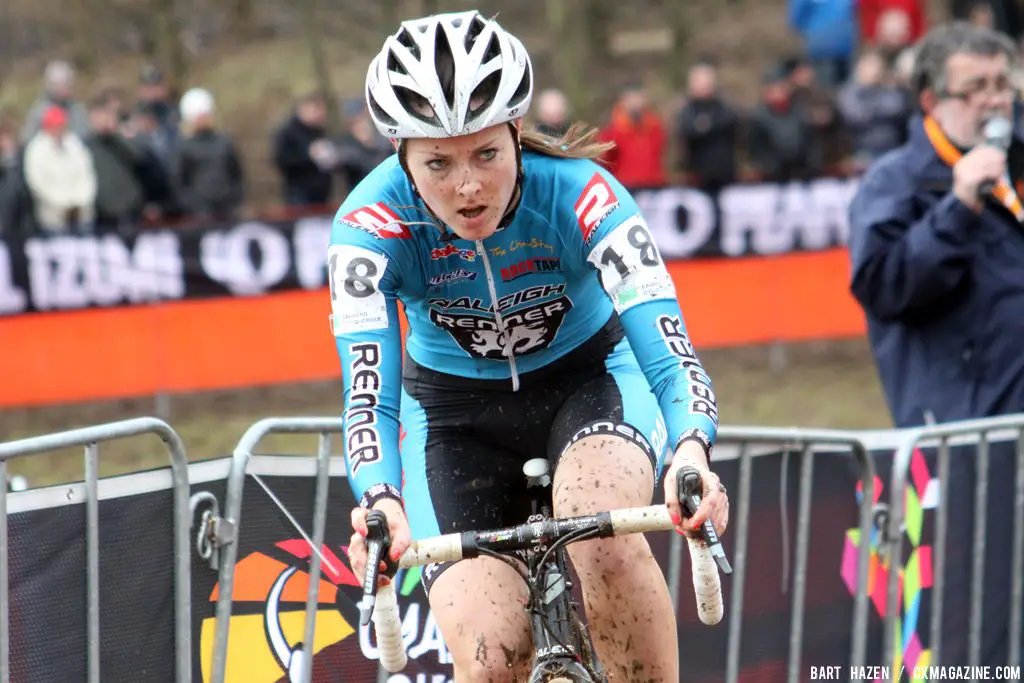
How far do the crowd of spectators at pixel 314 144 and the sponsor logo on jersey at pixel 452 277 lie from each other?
9856 millimetres

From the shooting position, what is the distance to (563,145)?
4.41m

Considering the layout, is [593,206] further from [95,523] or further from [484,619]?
[95,523]

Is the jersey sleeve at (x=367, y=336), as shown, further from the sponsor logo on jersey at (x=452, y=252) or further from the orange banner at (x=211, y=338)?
the orange banner at (x=211, y=338)

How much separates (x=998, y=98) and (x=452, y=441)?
3407 millimetres

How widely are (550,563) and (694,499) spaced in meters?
0.48

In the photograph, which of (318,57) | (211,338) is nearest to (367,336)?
(211,338)

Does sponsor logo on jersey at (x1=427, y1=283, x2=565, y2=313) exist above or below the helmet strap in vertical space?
below

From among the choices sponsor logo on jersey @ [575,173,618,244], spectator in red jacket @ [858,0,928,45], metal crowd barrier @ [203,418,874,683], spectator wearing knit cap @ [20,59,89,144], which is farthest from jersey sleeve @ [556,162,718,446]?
spectator in red jacket @ [858,0,928,45]

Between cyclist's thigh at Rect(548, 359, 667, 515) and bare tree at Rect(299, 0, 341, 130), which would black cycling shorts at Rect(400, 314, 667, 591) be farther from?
bare tree at Rect(299, 0, 341, 130)

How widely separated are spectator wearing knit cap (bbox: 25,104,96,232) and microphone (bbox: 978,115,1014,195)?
9.79 metres

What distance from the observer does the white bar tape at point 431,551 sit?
3.67m

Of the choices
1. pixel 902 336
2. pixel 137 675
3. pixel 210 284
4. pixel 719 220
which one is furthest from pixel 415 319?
pixel 719 220

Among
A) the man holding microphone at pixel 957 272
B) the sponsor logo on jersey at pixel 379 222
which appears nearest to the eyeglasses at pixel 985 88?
the man holding microphone at pixel 957 272

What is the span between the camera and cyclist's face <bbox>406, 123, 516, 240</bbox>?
396 centimetres
